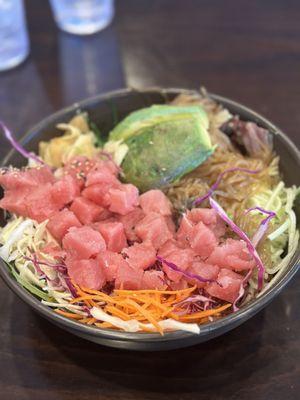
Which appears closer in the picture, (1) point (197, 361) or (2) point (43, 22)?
(1) point (197, 361)

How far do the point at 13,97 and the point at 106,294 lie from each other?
43.6 inches

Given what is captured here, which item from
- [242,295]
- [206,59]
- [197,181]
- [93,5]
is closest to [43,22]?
[93,5]

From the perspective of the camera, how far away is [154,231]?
48.3 inches

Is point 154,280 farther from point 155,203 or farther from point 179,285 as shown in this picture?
point 155,203

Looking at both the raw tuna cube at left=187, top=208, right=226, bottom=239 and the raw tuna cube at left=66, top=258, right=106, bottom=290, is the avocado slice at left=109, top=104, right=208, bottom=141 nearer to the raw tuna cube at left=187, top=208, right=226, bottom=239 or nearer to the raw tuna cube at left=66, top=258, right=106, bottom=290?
the raw tuna cube at left=187, top=208, right=226, bottom=239

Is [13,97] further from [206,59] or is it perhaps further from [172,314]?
[172,314]

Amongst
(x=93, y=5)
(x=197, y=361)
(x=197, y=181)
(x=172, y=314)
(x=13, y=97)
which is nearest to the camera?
(x=172, y=314)

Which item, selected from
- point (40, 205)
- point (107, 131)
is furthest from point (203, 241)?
point (107, 131)

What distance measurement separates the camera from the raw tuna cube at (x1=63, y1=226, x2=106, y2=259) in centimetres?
117

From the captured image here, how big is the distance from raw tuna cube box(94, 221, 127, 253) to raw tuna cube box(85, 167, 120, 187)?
12 cm

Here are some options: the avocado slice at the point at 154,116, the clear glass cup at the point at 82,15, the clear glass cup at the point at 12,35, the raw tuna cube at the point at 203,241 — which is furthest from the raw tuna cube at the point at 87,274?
the clear glass cup at the point at 82,15

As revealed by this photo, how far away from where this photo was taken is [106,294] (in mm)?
1148

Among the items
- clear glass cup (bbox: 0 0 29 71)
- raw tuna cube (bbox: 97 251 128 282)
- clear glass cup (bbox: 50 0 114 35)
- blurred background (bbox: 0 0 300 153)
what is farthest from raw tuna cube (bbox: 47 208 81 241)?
clear glass cup (bbox: 50 0 114 35)

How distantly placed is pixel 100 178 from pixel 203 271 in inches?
14.3
